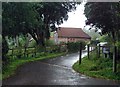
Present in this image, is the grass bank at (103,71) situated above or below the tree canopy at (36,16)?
below

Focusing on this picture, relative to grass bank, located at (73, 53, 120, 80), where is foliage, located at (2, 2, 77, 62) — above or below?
above

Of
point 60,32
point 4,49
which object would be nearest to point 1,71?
point 4,49

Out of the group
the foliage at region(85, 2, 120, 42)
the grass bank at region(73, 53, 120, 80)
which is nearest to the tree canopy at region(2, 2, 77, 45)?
the foliage at region(85, 2, 120, 42)

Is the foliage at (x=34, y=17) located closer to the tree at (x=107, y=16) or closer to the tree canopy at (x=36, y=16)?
the tree canopy at (x=36, y=16)

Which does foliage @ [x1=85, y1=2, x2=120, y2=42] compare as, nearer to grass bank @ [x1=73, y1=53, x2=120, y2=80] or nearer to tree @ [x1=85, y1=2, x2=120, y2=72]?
tree @ [x1=85, y1=2, x2=120, y2=72]

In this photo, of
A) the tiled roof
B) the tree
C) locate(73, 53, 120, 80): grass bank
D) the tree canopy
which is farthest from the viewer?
the tiled roof

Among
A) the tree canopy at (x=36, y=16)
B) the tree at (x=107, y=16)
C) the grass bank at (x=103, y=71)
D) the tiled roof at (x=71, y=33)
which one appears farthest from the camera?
the tiled roof at (x=71, y=33)

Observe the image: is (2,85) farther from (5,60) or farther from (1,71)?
(5,60)

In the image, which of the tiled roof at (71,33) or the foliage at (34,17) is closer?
the foliage at (34,17)

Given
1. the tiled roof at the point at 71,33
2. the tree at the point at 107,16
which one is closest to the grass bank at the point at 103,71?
the tree at the point at 107,16

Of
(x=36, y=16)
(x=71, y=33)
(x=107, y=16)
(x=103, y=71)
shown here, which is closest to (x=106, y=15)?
(x=107, y=16)

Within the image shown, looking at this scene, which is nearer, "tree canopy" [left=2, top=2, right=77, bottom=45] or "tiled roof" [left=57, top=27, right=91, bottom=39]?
"tree canopy" [left=2, top=2, right=77, bottom=45]

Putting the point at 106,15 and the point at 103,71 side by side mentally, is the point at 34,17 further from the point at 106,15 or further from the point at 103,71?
the point at 103,71

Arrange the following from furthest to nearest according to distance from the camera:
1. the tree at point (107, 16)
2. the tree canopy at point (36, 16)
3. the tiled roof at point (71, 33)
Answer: the tiled roof at point (71, 33)
the tree canopy at point (36, 16)
the tree at point (107, 16)
